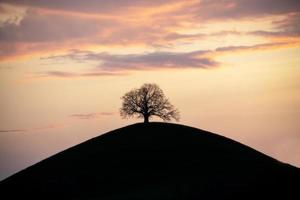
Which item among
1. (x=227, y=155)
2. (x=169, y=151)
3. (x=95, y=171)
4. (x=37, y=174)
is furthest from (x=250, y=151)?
(x=37, y=174)

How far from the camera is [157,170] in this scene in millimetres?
67250

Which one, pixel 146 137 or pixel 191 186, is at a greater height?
pixel 146 137

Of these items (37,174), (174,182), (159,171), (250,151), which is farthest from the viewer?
(250,151)

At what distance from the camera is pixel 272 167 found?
228ft

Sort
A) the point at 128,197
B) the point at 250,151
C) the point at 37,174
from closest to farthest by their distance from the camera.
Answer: the point at 128,197, the point at 37,174, the point at 250,151

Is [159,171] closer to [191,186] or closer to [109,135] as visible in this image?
[191,186]

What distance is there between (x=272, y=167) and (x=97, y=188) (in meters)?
24.7

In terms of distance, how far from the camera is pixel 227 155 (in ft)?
238

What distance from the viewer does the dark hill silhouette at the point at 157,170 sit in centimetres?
6050

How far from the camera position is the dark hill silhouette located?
6050 centimetres

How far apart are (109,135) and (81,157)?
832 centimetres

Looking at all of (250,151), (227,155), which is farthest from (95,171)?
(250,151)

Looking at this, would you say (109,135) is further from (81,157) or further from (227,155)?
(227,155)

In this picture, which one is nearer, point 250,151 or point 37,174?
point 37,174
